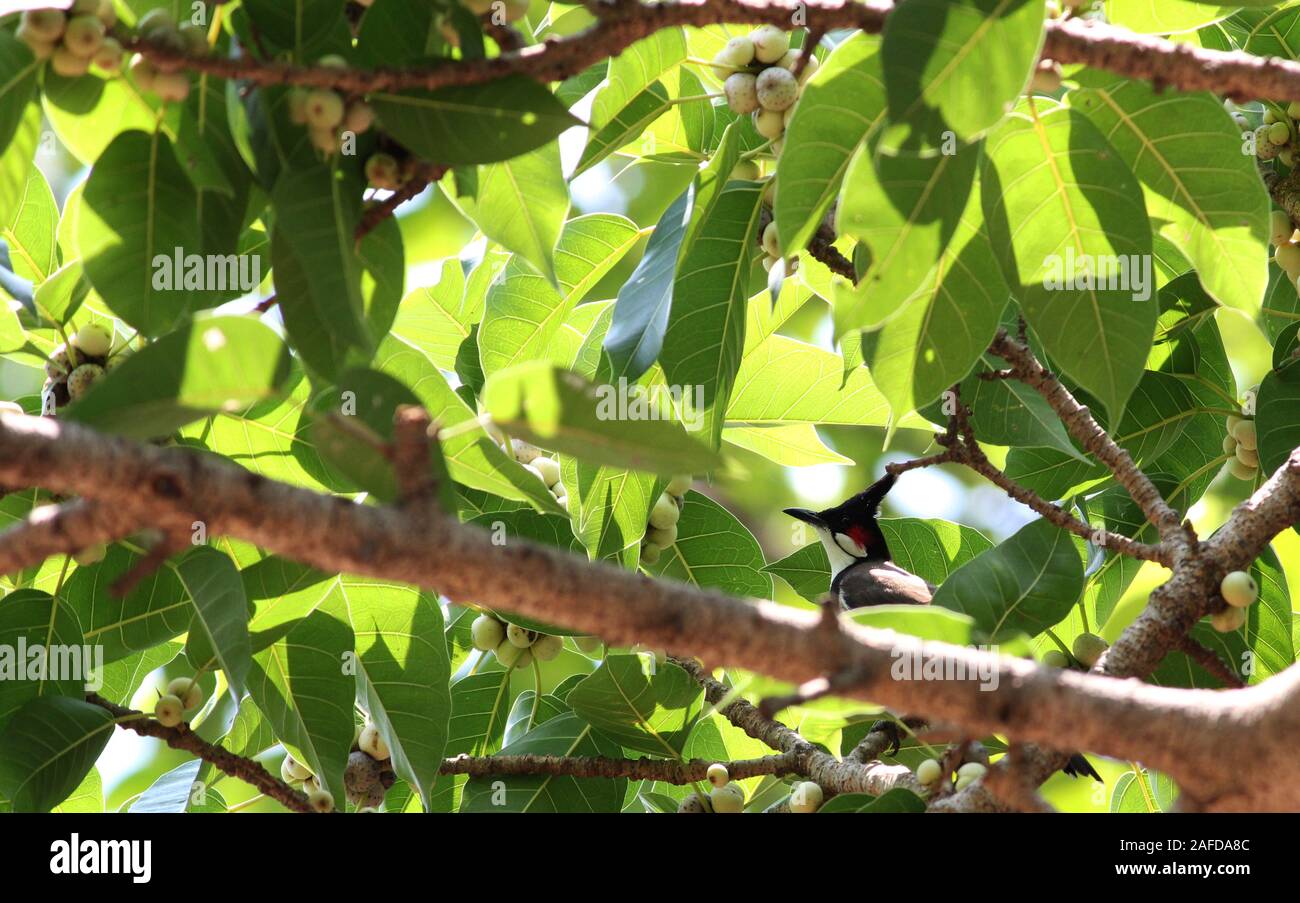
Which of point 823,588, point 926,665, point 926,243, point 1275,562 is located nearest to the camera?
point 926,665

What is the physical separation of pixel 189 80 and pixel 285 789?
1.49m

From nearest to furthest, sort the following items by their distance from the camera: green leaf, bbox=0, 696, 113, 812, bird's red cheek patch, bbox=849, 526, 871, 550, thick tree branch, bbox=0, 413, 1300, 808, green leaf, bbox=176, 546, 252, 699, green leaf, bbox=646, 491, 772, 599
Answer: thick tree branch, bbox=0, 413, 1300, 808, green leaf, bbox=176, 546, 252, 699, green leaf, bbox=0, 696, 113, 812, green leaf, bbox=646, 491, 772, 599, bird's red cheek patch, bbox=849, 526, 871, 550

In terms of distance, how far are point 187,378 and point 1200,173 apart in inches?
73.6

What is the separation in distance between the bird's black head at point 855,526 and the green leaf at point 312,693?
4021mm

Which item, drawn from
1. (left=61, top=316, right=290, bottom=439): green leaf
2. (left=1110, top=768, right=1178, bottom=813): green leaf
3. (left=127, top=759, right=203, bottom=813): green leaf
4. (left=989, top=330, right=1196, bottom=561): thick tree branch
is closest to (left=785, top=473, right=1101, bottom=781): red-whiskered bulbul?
(left=1110, top=768, right=1178, bottom=813): green leaf

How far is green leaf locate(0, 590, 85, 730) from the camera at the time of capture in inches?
98.4

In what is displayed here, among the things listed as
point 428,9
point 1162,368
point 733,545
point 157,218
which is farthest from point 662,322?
point 1162,368

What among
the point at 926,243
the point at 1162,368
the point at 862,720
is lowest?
the point at 862,720

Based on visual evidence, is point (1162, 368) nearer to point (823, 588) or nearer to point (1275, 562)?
point (1275, 562)

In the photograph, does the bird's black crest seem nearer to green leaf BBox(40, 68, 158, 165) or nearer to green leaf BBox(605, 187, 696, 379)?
green leaf BBox(605, 187, 696, 379)

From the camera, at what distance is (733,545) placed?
132 inches

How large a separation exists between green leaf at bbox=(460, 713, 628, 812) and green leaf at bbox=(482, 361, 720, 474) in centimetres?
178

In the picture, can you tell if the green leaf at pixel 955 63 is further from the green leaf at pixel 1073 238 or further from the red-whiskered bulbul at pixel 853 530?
the red-whiskered bulbul at pixel 853 530

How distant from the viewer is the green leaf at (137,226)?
77.8 inches
